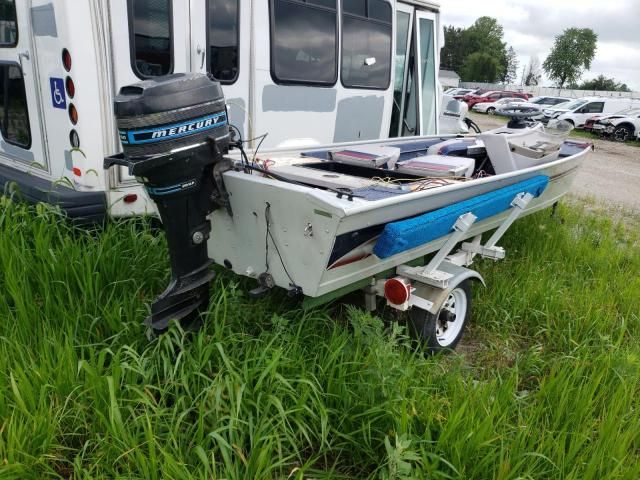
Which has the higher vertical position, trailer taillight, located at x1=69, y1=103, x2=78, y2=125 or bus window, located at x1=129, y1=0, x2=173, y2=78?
bus window, located at x1=129, y1=0, x2=173, y2=78

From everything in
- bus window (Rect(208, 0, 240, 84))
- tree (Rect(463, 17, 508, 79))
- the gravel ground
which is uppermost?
tree (Rect(463, 17, 508, 79))

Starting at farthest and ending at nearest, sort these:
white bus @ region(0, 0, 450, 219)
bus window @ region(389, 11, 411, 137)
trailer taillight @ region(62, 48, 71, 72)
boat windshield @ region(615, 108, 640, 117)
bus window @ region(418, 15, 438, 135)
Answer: boat windshield @ region(615, 108, 640, 117) < bus window @ region(418, 15, 438, 135) < bus window @ region(389, 11, 411, 137) < white bus @ region(0, 0, 450, 219) < trailer taillight @ region(62, 48, 71, 72)

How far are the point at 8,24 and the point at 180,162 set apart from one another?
2628mm

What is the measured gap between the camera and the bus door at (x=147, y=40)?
11.4 feet

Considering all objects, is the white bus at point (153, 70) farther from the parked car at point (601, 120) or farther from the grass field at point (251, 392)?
the parked car at point (601, 120)

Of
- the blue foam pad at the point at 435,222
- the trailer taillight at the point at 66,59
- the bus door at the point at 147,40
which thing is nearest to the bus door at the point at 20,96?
the trailer taillight at the point at 66,59

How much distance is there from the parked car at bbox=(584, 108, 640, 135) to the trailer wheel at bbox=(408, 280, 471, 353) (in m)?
20.0

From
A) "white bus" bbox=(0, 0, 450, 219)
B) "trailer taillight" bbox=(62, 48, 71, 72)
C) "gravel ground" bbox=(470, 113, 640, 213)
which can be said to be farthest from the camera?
"gravel ground" bbox=(470, 113, 640, 213)

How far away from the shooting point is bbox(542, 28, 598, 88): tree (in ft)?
251

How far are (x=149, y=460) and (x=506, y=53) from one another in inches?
3716

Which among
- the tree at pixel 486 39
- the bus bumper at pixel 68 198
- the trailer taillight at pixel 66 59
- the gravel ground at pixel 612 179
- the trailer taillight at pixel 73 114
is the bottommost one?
the gravel ground at pixel 612 179

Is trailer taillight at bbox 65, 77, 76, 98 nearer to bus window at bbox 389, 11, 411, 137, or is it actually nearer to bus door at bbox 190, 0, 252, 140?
bus door at bbox 190, 0, 252, 140

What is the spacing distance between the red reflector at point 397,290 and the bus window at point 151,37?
2.28 m

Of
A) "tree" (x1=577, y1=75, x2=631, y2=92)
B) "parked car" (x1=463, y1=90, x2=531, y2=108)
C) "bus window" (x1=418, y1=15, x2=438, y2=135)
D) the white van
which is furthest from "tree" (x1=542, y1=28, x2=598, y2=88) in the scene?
"bus window" (x1=418, y1=15, x2=438, y2=135)
